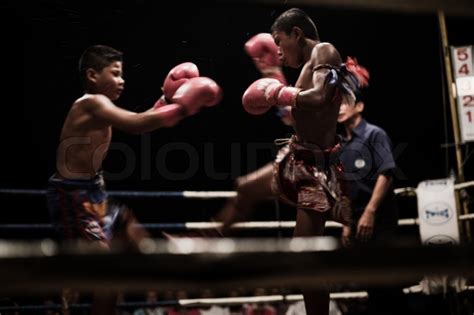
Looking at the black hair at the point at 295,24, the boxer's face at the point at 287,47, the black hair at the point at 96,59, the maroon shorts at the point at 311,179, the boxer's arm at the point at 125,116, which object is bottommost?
the maroon shorts at the point at 311,179

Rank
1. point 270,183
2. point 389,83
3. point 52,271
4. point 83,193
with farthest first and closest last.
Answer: point 389,83 → point 270,183 → point 83,193 → point 52,271

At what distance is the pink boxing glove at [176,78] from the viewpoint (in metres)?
2.44

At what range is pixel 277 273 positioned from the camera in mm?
412

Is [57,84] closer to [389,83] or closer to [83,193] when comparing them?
[83,193]

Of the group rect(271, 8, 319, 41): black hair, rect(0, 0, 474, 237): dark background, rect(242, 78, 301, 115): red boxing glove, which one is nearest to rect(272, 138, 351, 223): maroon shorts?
rect(242, 78, 301, 115): red boxing glove

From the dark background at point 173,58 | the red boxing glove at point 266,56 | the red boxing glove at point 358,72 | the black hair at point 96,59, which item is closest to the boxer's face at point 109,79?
the black hair at point 96,59

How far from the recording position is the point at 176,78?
2.46 meters

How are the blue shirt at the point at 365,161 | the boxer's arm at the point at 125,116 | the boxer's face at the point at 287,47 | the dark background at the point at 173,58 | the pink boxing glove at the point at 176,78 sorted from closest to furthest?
the boxer's arm at the point at 125,116
the boxer's face at the point at 287,47
the pink boxing glove at the point at 176,78
the dark background at the point at 173,58
the blue shirt at the point at 365,161

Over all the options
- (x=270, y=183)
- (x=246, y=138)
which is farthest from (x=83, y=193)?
(x=246, y=138)

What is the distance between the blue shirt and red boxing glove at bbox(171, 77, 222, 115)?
1209 mm

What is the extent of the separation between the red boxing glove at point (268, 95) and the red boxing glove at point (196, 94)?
135mm

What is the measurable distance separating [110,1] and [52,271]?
8.79 feet

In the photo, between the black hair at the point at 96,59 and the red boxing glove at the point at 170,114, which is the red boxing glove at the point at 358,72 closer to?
the red boxing glove at the point at 170,114

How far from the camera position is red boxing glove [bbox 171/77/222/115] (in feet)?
7.18
